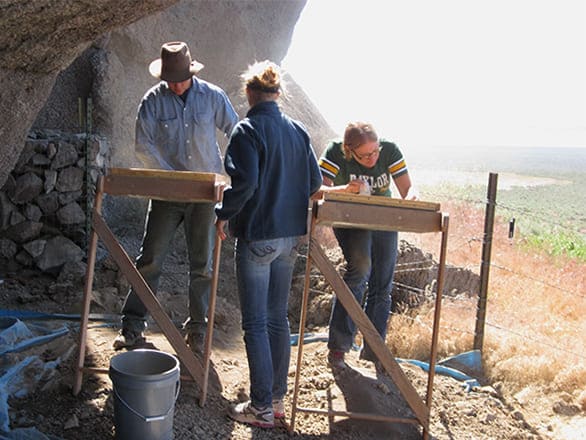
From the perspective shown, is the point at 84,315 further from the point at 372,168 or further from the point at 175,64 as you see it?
the point at 372,168

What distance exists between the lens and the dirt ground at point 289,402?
13.3ft

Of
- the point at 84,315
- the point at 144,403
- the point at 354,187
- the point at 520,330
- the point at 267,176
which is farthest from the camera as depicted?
the point at 520,330

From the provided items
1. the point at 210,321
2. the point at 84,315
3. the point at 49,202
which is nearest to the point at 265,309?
the point at 210,321

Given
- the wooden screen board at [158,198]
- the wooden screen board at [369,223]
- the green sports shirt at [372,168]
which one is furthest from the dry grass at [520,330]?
the wooden screen board at [158,198]

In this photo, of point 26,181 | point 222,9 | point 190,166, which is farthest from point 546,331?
point 222,9

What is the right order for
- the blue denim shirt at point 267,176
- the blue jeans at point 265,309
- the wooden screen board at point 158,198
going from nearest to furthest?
the blue denim shirt at point 267,176, the blue jeans at point 265,309, the wooden screen board at point 158,198

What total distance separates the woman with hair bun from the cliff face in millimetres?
1133

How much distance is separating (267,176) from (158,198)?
2.40 feet

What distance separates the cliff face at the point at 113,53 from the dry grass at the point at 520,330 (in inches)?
102

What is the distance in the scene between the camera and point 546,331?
6.87 m

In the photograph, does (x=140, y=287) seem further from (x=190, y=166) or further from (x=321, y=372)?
(x=321, y=372)

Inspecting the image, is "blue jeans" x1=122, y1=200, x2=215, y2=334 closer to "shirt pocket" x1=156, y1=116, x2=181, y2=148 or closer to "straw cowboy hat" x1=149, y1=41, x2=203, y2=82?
"shirt pocket" x1=156, y1=116, x2=181, y2=148

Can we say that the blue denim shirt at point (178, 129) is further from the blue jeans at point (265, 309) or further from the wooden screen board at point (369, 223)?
the wooden screen board at point (369, 223)

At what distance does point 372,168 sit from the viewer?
486cm
